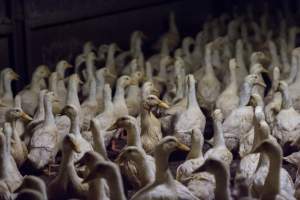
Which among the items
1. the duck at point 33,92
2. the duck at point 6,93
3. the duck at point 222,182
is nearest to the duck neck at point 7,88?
the duck at point 6,93

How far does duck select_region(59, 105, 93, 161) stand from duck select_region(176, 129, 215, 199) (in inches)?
36.6

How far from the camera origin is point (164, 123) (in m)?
10.4

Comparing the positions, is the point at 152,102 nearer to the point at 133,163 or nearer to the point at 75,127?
the point at 75,127

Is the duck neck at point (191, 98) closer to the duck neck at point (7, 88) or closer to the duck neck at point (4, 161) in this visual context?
the duck neck at point (7, 88)

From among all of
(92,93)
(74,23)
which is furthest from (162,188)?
(74,23)

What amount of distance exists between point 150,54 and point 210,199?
23.9ft

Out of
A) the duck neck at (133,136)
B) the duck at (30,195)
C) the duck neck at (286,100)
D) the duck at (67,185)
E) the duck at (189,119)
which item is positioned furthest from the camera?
the duck neck at (286,100)

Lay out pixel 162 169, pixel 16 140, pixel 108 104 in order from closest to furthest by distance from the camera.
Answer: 1. pixel 162 169
2. pixel 16 140
3. pixel 108 104

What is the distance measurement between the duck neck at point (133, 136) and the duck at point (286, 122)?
158 centimetres

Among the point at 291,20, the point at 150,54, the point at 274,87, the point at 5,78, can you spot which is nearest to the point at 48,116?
the point at 5,78

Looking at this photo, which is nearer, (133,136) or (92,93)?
(133,136)

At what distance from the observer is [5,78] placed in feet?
37.7

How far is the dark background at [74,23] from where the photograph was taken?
13.0 meters

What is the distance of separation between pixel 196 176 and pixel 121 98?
9.89ft
